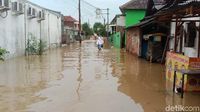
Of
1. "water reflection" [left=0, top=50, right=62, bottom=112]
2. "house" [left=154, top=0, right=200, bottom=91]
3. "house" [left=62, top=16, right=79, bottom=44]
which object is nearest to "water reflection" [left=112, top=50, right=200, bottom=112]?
"house" [left=154, top=0, right=200, bottom=91]

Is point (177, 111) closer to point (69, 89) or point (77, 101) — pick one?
point (77, 101)

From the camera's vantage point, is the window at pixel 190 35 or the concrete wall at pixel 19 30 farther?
the concrete wall at pixel 19 30

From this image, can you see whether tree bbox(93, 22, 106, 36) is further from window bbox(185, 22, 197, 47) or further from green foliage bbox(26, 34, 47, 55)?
window bbox(185, 22, 197, 47)

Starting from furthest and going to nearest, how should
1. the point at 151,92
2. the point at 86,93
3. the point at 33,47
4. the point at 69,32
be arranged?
the point at 69,32, the point at 33,47, the point at 151,92, the point at 86,93

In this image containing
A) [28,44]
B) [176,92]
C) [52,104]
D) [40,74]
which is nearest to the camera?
[52,104]

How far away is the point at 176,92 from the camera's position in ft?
35.6

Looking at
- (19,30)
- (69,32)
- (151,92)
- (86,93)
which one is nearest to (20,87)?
(86,93)

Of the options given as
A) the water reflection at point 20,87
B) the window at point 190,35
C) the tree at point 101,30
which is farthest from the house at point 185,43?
the tree at point 101,30

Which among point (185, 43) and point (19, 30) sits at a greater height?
point (19, 30)

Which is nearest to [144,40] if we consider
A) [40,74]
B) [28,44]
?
[28,44]

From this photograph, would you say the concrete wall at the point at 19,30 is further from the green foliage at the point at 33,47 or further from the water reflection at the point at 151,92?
the water reflection at the point at 151,92

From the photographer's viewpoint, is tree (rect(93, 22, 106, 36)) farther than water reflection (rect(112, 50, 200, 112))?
Yes

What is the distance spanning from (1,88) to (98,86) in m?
3.14

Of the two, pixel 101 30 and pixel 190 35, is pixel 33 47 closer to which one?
pixel 190 35
